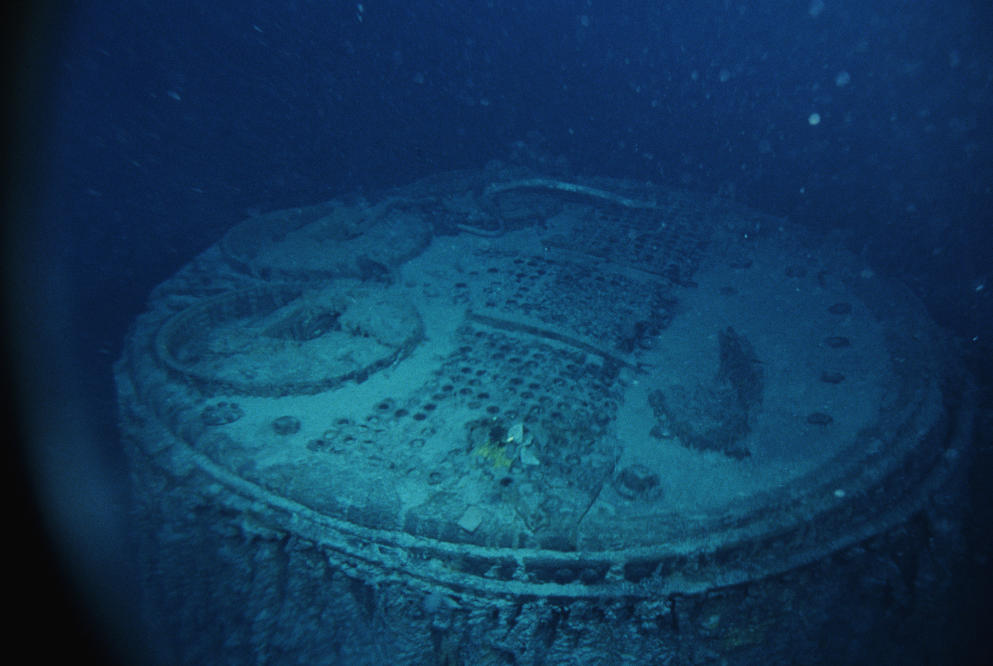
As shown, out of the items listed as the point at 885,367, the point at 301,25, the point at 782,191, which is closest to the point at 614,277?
the point at 885,367

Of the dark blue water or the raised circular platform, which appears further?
the dark blue water

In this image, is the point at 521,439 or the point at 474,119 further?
the point at 474,119

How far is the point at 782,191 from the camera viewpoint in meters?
10.3

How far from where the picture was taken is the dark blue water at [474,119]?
7.99 meters

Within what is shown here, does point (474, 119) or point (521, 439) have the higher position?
point (474, 119)

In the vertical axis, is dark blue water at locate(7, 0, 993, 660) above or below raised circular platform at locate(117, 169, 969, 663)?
above

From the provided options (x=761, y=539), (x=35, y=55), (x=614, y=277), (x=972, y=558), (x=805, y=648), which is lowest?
(x=805, y=648)

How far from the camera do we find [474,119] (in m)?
14.2

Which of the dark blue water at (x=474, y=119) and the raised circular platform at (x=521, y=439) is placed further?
the dark blue water at (x=474, y=119)

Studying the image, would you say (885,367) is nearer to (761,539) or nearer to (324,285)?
(761,539)

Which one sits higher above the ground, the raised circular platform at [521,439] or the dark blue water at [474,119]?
the dark blue water at [474,119]

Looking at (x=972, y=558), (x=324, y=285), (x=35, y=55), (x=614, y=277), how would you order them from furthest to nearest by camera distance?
(x=35, y=55), (x=614, y=277), (x=324, y=285), (x=972, y=558)

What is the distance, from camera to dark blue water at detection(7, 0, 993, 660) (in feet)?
26.2

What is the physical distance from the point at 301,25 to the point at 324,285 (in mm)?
13566
